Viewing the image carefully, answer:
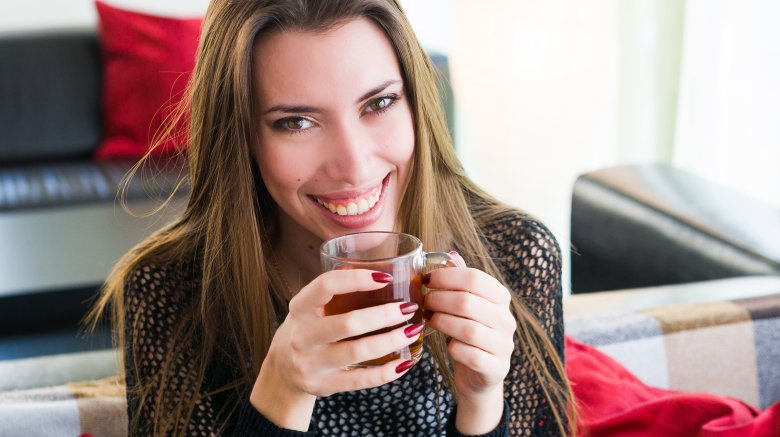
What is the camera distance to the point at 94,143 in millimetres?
4203

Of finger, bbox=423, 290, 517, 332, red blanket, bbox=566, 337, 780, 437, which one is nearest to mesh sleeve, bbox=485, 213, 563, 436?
red blanket, bbox=566, 337, 780, 437

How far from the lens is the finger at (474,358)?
1.14 metres

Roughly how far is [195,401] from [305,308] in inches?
18.2

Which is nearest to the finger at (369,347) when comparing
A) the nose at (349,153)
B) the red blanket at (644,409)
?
the nose at (349,153)

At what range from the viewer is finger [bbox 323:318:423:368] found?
1045mm

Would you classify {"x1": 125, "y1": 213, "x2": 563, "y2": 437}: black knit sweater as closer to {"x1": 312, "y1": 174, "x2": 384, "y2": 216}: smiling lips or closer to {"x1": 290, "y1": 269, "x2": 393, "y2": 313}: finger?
{"x1": 312, "y1": 174, "x2": 384, "y2": 216}: smiling lips

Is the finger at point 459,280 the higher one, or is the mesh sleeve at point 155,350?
the finger at point 459,280

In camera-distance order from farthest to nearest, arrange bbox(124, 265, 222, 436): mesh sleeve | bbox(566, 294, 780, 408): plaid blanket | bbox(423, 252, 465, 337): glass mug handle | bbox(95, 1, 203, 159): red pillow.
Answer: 1. bbox(95, 1, 203, 159): red pillow
2. bbox(566, 294, 780, 408): plaid blanket
3. bbox(124, 265, 222, 436): mesh sleeve
4. bbox(423, 252, 465, 337): glass mug handle

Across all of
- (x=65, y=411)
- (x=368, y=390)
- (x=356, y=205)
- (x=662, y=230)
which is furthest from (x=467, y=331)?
(x=662, y=230)

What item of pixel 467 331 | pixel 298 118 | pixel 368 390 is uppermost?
pixel 298 118

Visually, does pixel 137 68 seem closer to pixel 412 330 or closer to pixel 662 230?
pixel 662 230

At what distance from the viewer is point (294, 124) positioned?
135 cm

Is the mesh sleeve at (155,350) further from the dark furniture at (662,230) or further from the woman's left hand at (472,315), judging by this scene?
the dark furniture at (662,230)

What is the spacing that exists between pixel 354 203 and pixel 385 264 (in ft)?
1.09
